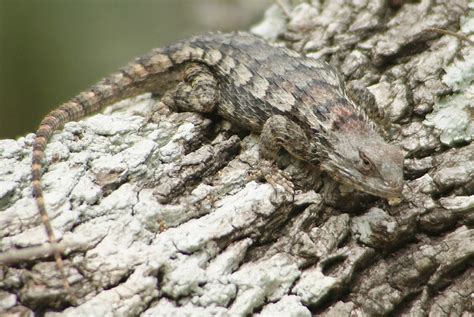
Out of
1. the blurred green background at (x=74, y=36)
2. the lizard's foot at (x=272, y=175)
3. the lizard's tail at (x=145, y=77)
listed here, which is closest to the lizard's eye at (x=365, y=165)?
the lizard's foot at (x=272, y=175)

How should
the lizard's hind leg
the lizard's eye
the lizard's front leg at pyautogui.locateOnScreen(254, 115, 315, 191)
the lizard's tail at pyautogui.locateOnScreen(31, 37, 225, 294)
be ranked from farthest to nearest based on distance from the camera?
1. the lizard's tail at pyautogui.locateOnScreen(31, 37, 225, 294)
2. the lizard's hind leg
3. the lizard's front leg at pyautogui.locateOnScreen(254, 115, 315, 191)
4. the lizard's eye

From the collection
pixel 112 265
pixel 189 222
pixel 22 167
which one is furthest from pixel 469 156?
pixel 22 167

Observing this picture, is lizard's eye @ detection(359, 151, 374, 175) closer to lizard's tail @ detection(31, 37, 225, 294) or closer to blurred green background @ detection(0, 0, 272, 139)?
lizard's tail @ detection(31, 37, 225, 294)

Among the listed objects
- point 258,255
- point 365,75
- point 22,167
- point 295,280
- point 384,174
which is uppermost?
point 365,75

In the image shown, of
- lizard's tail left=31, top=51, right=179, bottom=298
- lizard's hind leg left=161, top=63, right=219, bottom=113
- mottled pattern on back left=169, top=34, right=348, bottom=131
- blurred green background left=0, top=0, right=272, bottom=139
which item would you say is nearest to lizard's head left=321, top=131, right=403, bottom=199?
mottled pattern on back left=169, top=34, right=348, bottom=131

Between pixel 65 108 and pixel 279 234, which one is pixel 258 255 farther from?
pixel 65 108

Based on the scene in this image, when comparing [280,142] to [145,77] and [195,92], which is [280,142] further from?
[145,77]
